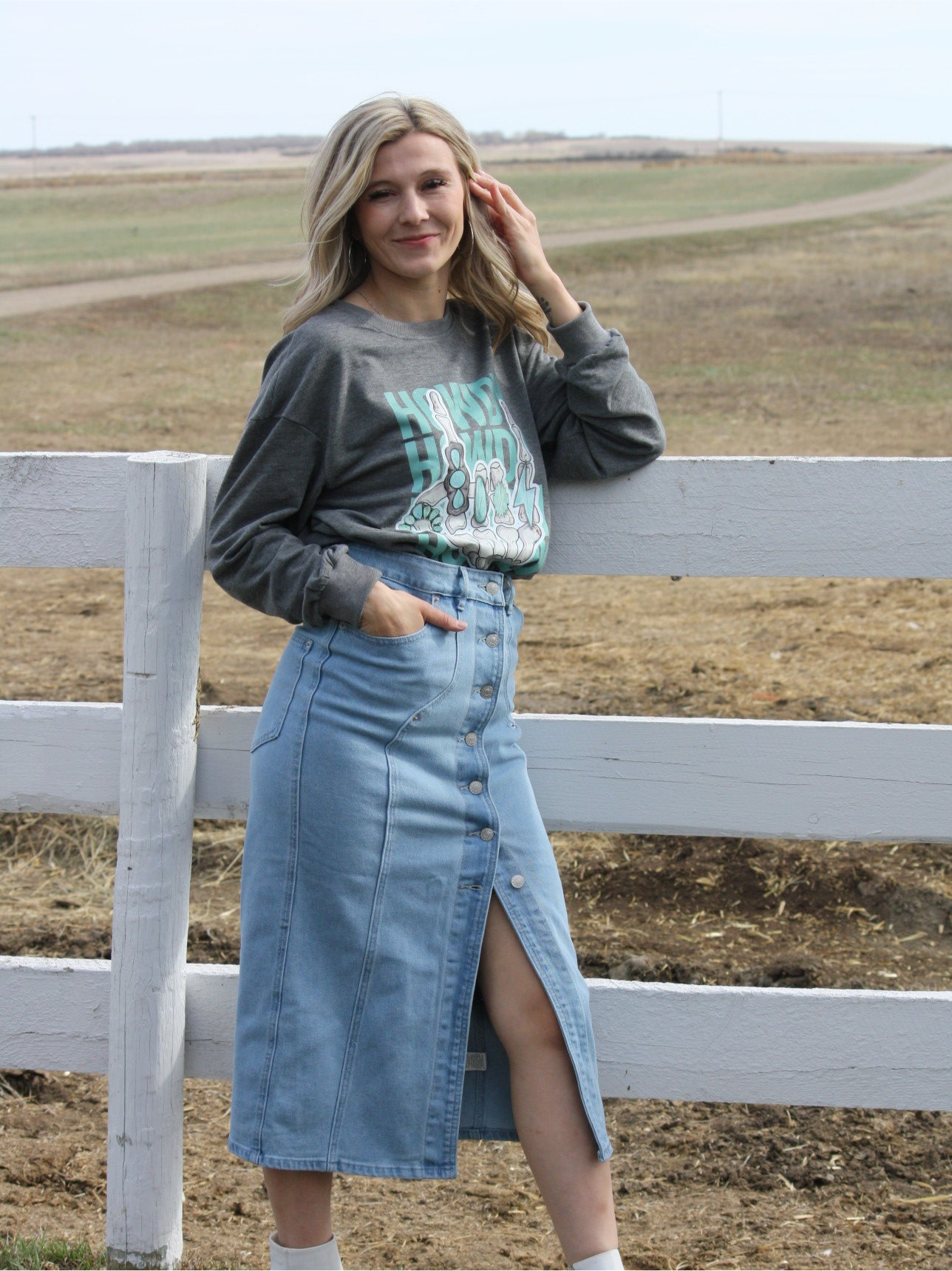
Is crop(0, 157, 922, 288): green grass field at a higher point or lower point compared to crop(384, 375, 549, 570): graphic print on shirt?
higher

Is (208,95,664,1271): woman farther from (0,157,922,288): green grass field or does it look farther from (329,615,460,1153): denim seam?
(0,157,922,288): green grass field

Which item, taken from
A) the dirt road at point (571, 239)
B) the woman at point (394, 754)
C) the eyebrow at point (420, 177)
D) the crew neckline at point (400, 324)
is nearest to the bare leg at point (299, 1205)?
the woman at point (394, 754)

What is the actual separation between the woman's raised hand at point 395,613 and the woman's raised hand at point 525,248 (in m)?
0.54

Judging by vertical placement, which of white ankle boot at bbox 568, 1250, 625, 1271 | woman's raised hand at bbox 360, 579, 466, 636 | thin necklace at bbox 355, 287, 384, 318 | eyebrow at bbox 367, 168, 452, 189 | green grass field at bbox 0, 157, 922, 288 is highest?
green grass field at bbox 0, 157, 922, 288

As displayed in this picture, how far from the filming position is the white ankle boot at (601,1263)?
2123mm

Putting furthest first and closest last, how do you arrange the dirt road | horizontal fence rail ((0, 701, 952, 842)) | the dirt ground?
1. the dirt road
2. the dirt ground
3. horizontal fence rail ((0, 701, 952, 842))

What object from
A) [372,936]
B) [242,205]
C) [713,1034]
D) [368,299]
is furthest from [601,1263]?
[242,205]

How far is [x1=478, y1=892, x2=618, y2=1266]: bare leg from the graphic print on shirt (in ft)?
1.80

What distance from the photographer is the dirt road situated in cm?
1997

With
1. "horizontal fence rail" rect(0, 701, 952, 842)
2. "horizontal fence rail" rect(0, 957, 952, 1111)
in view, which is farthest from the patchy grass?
"horizontal fence rail" rect(0, 701, 952, 842)

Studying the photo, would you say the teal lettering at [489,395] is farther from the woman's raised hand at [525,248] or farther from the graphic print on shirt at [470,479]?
the woman's raised hand at [525,248]

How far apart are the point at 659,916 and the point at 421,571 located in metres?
1.95

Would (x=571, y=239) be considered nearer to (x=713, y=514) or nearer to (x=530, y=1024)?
(x=713, y=514)

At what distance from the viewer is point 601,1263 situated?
2125 millimetres
